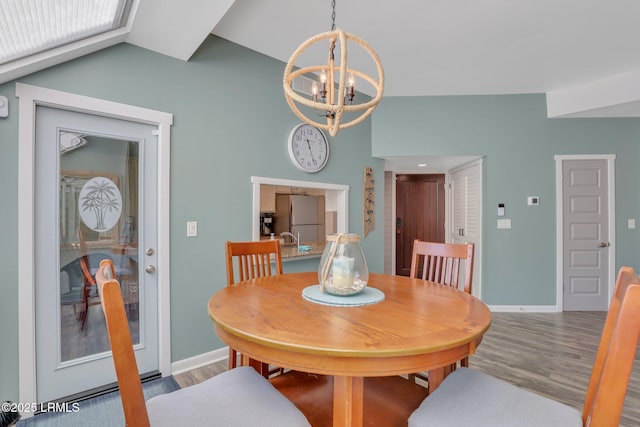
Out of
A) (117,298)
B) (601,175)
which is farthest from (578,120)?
(117,298)

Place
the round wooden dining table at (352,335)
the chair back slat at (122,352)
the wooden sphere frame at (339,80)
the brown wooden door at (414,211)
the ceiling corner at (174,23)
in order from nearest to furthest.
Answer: the chair back slat at (122,352) < the round wooden dining table at (352,335) < the wooden sphere frame at (339,80) < the ceiling corner at (174,23) < the brown wooden door at (414,211)

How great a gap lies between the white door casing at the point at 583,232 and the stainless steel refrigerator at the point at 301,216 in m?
3.09

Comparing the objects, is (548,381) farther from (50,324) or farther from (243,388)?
(50,324)

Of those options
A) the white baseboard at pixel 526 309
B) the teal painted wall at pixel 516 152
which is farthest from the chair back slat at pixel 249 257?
the white baseboard at pixel 526 309

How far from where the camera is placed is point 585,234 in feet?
12.6

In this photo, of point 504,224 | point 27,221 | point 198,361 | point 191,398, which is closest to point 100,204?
point 27,221

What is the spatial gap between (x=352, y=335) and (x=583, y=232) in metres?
4.37

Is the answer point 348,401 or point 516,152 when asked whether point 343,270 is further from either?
point 516,152

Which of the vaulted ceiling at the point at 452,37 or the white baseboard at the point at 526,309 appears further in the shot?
the white baseboard at the point at 526,309

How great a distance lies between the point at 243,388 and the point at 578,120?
4858mm

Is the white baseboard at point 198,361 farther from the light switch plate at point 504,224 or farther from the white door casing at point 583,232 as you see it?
the white door casing at point 583,232

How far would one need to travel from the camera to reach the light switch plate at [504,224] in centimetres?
392

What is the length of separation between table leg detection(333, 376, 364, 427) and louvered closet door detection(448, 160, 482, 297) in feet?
11.8

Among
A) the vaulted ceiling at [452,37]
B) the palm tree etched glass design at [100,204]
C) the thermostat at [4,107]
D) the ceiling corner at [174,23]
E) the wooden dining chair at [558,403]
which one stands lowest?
the wooden dining chair at [558,403]
